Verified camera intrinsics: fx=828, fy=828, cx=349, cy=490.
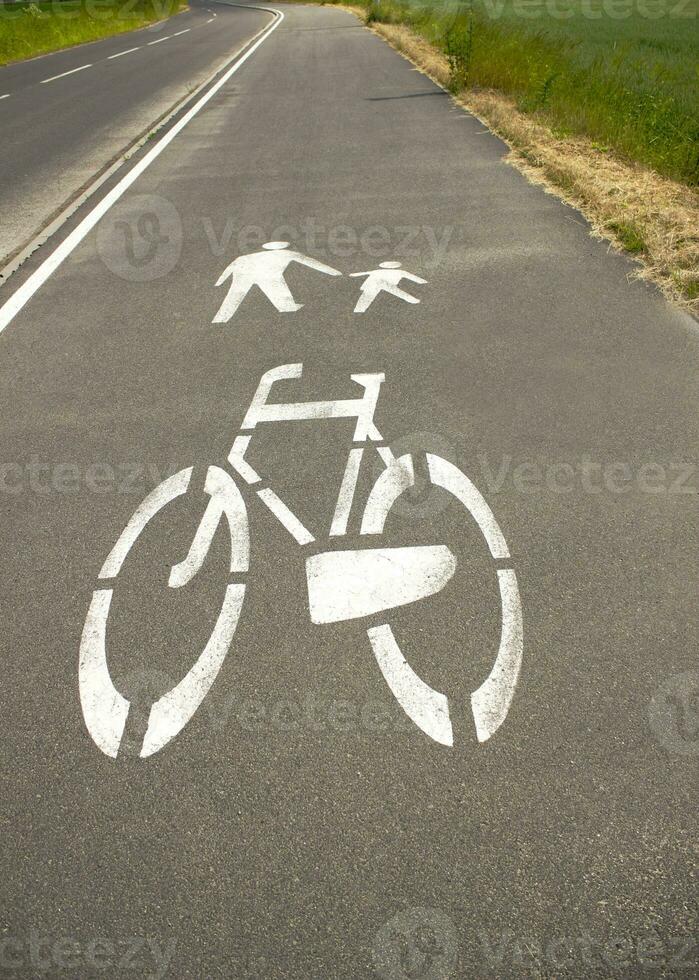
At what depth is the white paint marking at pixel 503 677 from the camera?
2910 millimetres

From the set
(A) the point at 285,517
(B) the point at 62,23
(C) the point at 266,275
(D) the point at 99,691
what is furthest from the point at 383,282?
(B) the point at 62,23

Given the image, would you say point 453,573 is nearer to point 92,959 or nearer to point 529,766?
point 529,766

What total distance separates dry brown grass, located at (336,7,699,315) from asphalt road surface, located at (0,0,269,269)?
18.6 ft

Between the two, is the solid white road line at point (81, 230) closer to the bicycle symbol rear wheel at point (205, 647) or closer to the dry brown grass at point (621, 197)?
the bicycle symbol rear wheel at point (205, 647)

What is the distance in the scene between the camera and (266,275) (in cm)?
718

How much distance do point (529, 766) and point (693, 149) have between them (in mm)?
9142

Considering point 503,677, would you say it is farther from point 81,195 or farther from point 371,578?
point 81,195

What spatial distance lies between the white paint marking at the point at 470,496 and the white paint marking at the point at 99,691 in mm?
1711

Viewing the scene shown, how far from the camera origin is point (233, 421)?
4.95 meters

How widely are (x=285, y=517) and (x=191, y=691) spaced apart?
1147 mm

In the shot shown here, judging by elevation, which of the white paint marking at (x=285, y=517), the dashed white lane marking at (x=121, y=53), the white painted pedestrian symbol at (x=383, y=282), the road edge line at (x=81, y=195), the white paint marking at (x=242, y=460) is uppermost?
the dashed white lane marking at (x=121, y=53)

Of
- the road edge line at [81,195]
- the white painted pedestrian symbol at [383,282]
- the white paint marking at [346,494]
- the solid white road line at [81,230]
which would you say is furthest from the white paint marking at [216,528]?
the road edge line at [81,195]

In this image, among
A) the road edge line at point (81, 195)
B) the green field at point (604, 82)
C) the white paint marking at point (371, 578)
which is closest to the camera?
the white paint marking at point (371, 578)

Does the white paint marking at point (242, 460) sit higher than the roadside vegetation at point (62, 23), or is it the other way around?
the roadside vegetation at point (62, 23)
